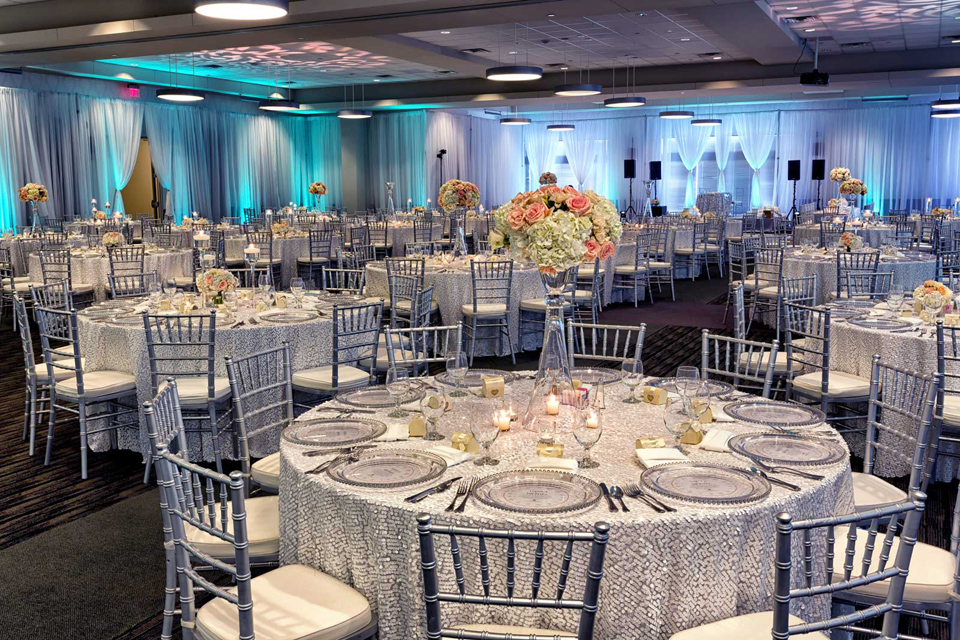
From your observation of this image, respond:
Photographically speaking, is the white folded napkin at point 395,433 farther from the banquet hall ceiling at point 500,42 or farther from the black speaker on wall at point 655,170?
the black speaker on wall at point 655,170

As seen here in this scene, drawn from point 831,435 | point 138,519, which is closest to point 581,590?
point 831,435

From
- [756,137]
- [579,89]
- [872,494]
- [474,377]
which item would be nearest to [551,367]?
[474,377]

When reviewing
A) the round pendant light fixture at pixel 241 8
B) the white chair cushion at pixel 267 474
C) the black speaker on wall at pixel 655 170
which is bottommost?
the white chair cushion at pixel 267 474

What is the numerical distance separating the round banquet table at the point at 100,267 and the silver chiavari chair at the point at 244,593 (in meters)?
7.34

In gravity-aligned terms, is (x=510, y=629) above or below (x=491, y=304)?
below

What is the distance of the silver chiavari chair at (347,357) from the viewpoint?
4906 mm

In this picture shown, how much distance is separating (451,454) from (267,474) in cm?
96

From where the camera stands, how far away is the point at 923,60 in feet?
45.6

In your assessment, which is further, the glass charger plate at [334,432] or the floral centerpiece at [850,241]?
the floral centerpiece at [850,241]

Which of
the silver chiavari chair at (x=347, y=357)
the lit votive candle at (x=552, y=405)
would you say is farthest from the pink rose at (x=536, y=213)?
the silver chiavari chair at (x=347, y=357)

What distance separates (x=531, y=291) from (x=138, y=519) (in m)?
4.46

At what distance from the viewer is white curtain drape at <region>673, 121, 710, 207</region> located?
22328 millimetres

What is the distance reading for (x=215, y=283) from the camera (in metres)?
5.41

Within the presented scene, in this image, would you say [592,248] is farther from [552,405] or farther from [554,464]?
[554,464]
